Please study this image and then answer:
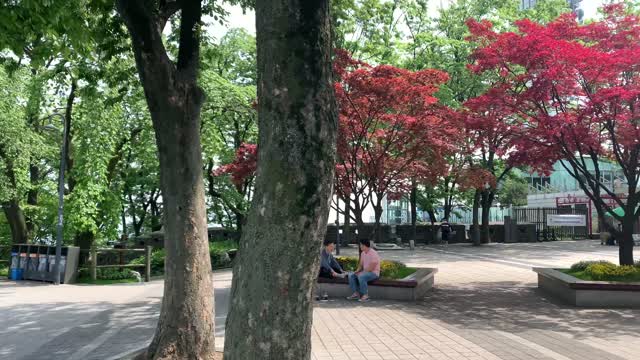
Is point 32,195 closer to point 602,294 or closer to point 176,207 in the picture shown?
point 176,207

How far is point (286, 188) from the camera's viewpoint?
3264 millimetres

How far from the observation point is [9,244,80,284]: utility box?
1841 cm

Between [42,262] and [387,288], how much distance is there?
1341 centimetres

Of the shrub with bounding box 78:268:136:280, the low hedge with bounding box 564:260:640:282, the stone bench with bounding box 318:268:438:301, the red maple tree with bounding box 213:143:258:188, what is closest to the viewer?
the low hedge with bounding box 564:260:640:282

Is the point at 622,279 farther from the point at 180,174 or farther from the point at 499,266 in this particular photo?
the point at 180,174

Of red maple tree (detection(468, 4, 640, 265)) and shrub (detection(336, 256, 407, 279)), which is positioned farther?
shrub (detection(336, 256, 407, 279))

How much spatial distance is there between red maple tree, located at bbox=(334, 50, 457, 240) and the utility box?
33.7ft

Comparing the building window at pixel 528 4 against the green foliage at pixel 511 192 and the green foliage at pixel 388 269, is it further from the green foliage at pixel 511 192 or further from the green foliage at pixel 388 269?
the green foliage at pixel 388 269

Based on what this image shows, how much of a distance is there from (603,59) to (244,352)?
1060 centimetres

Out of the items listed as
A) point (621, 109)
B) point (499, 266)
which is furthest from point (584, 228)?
point (621, 109)

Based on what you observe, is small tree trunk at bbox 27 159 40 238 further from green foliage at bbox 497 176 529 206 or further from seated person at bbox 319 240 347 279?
green foliage at bbox 497 176 529 206

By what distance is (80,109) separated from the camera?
67.6 ft

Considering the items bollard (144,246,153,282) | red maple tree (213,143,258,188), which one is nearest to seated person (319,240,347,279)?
red maple tree (213,143,258,188)

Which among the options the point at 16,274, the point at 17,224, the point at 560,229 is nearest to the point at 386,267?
the point at 16,274
